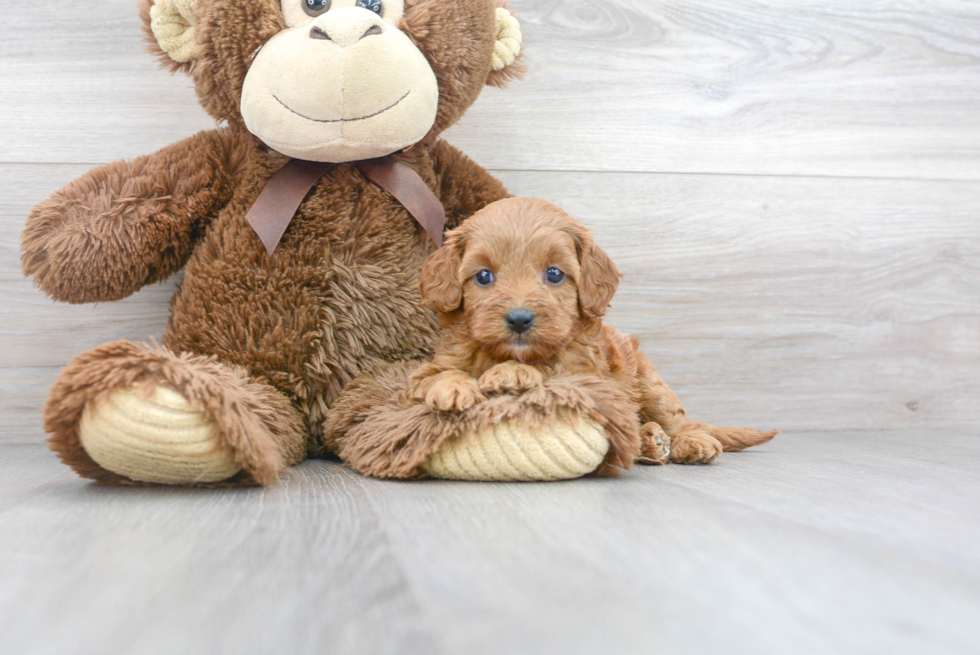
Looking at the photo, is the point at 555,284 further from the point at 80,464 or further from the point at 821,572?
the point at 80,464

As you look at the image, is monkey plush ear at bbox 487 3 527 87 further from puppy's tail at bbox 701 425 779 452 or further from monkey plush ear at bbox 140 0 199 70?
puppy's tail at bbox 701 425 779 452

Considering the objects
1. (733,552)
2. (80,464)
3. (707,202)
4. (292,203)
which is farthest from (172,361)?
(707,202)

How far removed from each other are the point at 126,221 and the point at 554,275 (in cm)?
67

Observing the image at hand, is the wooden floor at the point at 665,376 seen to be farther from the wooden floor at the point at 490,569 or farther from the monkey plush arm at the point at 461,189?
the monkey plush arm at the point at 461,189

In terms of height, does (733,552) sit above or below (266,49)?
below

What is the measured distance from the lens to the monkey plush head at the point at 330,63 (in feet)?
3.64

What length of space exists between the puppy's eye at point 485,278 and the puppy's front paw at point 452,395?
140 millimetres

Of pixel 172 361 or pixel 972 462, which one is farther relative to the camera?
pixel 972 462

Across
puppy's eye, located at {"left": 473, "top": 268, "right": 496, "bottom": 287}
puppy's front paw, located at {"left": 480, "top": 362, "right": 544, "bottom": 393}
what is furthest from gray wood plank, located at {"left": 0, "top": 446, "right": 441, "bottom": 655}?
puppy's eye, located at {"left": 473, "top": 268, "right": 496, "bottom": 287}

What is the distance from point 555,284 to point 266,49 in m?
0.56

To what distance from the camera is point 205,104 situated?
1.25 m

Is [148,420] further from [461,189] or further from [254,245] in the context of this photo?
[461,189]

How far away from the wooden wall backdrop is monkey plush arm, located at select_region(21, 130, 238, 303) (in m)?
0.27

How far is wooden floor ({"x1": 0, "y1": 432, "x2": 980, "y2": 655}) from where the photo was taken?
522 mm
